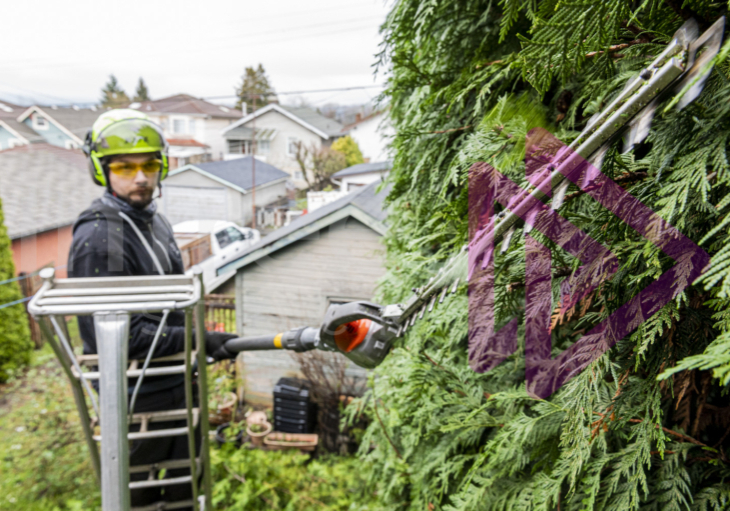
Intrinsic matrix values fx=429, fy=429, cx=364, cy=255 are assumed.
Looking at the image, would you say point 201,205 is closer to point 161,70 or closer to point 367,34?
point 161,70

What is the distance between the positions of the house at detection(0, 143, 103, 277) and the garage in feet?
11.1

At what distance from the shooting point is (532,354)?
37.5 inches

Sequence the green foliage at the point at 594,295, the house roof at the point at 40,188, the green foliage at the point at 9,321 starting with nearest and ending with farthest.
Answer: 1. the green foliage at the point at 594,295
2. the green foliage at the point at 9,321
3. the house roof at the point at 40,188

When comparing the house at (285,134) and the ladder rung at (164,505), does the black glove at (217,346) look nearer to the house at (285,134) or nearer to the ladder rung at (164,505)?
the ladder rung at (164,505)

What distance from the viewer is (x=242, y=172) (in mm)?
3248

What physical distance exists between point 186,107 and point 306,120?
1401 millimetres

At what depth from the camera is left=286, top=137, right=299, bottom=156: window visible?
3338mm

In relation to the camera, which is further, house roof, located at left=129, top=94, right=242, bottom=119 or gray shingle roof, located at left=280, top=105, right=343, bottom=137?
house roof, located at left=129, top=94, right=242, bottom=119

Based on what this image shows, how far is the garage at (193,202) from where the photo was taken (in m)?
3.14

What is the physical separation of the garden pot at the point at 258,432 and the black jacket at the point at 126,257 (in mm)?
2667

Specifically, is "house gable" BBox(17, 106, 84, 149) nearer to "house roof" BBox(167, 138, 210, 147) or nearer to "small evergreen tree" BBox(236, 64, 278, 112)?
"house roof" BBox(167, 138, 210, 147)

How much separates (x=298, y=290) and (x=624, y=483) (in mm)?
3920

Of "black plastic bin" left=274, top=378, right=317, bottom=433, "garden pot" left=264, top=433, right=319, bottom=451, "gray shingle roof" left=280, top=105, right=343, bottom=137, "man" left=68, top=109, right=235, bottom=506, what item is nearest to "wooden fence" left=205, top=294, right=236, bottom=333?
"black plastic bin" left=274, top=378, right=317, bottom=433

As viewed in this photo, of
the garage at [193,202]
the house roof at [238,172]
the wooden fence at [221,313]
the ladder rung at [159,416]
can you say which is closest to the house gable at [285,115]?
the house roof at [238,172]
